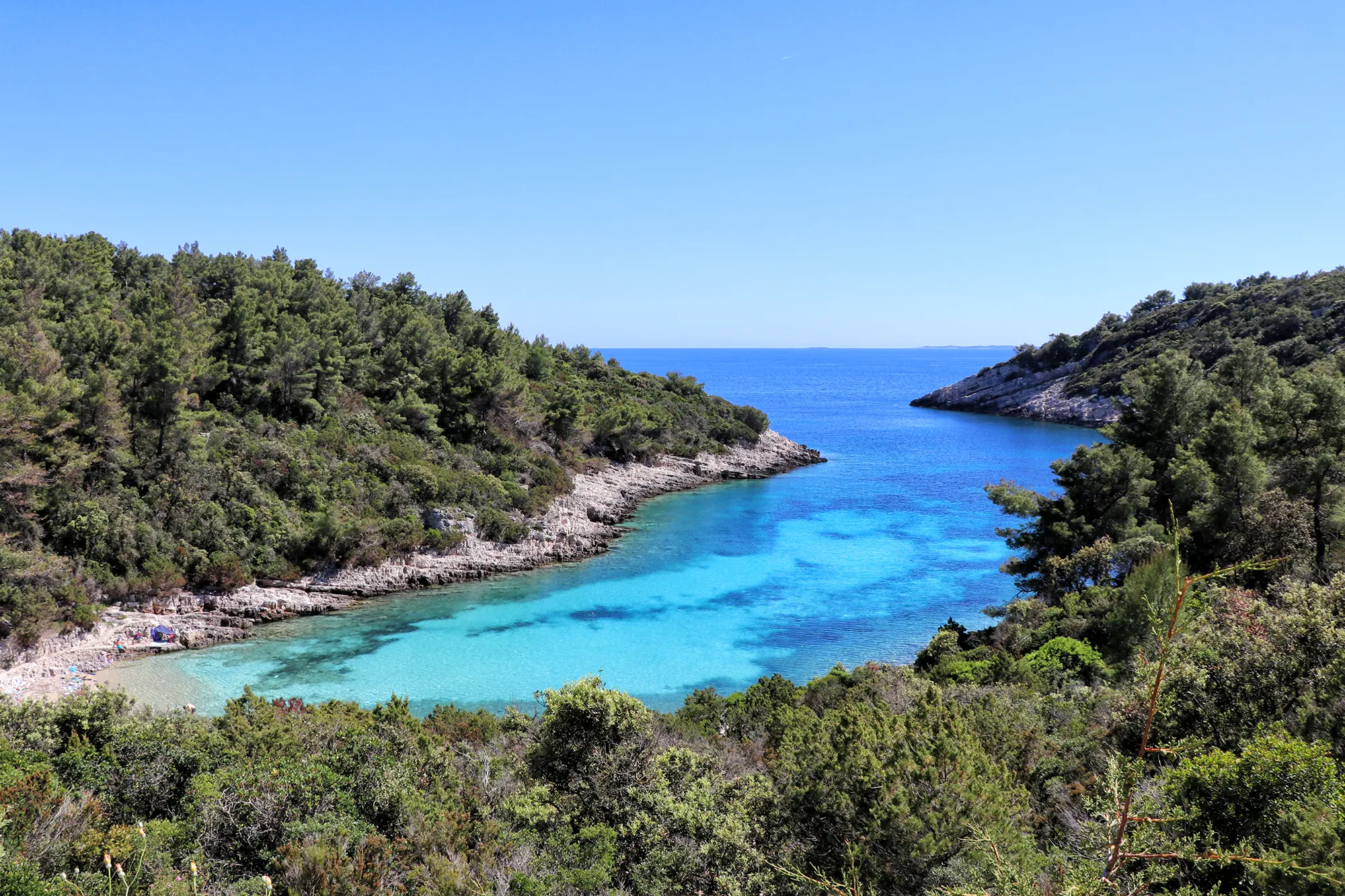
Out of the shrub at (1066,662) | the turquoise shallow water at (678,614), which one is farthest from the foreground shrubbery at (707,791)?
the turquoise shallow water at (678,614)

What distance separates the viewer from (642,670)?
24797mm

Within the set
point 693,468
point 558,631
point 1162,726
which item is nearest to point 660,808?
point 1162,726

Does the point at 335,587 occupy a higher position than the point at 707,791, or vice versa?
the point at 707,791

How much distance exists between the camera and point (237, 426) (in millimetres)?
31984

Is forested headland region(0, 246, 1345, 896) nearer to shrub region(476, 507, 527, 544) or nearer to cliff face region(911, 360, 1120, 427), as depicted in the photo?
shrub region(476, 507, 527, 544)

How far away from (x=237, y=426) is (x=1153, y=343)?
89.8 meters

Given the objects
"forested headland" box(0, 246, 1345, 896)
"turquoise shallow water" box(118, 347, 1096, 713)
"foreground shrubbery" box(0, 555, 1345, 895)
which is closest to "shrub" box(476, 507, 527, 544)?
"turquoise shallow water" box(118, 347, 1096, 713)

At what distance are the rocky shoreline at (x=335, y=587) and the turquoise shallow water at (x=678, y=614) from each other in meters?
0.85

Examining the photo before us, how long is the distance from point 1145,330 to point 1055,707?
299 ft

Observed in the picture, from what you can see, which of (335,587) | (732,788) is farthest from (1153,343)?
(732,788)

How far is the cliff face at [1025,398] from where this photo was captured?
83.8 metres

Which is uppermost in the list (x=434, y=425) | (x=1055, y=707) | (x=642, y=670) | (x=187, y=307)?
(x=187, y=307)

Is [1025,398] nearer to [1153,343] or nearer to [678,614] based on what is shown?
[1153,343]

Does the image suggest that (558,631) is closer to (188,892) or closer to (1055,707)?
(1055,707)
